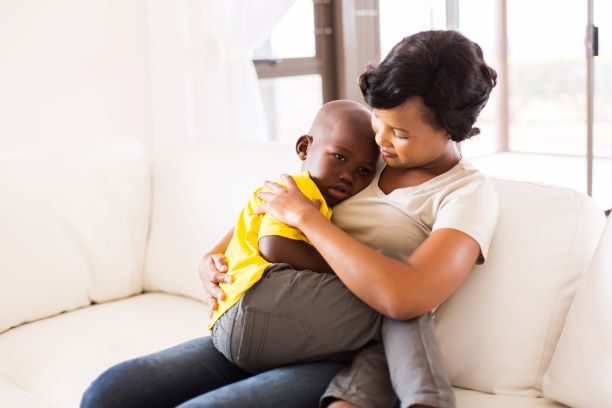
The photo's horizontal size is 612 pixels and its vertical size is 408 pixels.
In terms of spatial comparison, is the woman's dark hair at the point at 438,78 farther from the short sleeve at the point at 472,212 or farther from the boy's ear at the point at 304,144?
the boy's ear at the point at 304,144

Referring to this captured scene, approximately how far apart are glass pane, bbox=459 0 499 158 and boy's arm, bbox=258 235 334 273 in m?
2.44

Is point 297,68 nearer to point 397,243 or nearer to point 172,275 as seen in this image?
point 172,275

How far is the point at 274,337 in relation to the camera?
142 centimetres

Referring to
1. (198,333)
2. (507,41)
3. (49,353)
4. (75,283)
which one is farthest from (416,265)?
(507,41)

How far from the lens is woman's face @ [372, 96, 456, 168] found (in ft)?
4.77

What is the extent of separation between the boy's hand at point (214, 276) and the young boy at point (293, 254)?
18 millimetres

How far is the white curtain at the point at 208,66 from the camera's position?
3480mm

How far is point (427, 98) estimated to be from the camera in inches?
56.5

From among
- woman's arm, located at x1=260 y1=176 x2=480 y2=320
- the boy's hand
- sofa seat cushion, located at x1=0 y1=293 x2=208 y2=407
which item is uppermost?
woman's arm, located at x1=260 y1=176 x2=480 y2=320

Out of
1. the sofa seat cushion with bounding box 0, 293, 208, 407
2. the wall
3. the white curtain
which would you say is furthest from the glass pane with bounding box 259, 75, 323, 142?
the sofa seat cushion with bounding box 0, 293, 208, 407

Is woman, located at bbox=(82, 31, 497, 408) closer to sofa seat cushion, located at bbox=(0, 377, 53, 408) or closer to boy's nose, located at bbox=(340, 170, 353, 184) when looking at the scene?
boy's nose, located at bbox=(340, 170, 353, 184)

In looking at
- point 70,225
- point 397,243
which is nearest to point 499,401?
point 397,243

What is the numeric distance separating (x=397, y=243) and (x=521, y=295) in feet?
0.86

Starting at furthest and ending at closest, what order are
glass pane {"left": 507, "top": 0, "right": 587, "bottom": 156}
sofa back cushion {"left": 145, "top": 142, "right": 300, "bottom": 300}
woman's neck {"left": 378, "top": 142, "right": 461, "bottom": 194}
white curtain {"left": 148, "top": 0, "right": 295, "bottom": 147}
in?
glass pane {"left": 507, "top": 0, "right": 587, "bottom": 156}, white curtain {"left": 148, "top": 0, "right": 295, "bottom": 147}, sofa back cushion {"left": 145, "top": 142, "right": 300, "bottom": 300}, woman's neck {"left": 378, "top": 142, "right": 461, "bottom": 194}
